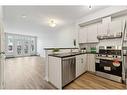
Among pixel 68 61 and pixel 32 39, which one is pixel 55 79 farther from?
pixel 32 39

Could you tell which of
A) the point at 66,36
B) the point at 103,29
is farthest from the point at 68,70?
the point at 66,36

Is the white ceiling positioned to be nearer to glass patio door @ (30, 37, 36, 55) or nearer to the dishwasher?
the dishwasher

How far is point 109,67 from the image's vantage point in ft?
11.4

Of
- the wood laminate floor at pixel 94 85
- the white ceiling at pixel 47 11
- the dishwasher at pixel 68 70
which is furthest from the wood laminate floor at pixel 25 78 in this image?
the white ceiling at pixel 47 11

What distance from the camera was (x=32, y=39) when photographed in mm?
12180

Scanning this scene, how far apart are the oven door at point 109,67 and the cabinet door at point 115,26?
3.76ft

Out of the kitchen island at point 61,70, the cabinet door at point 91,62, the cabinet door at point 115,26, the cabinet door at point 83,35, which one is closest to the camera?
the kitchen island at point 61,70

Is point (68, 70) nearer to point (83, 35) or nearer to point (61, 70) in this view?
point (61, 70)

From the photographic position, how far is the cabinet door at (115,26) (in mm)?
3595

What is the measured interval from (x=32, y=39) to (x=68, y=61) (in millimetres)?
10060

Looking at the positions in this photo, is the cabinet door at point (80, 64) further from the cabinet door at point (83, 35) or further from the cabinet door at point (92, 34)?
the cabinet door at point (83, 35)

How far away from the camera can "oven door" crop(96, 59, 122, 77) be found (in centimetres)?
322

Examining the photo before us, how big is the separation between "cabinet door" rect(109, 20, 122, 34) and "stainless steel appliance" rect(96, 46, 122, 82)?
660 millimetres
